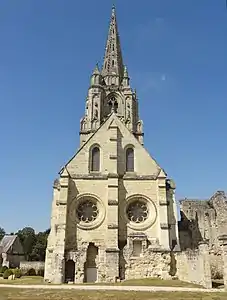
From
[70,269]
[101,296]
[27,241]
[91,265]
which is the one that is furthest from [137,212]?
[27,241]

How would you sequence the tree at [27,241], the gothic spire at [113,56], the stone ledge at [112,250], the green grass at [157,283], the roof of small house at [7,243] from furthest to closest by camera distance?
1. the tree at [27,241]
2. the gothic spire at [113,56]
3. the roof of small house at [7,243]
4. the stone ledge at [112,250]
5. the green grass at [157,283]

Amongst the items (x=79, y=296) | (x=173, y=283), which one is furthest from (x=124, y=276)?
(x=79, y=296)

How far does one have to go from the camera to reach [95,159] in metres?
30.5

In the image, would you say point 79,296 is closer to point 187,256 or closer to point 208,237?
point 187,256

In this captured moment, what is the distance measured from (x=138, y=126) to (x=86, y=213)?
22.0 m

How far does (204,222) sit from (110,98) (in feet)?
83.5

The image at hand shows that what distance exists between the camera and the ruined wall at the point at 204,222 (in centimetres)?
3209

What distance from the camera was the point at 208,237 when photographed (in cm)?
3234

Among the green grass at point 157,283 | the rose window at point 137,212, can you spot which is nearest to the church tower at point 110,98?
the rose window at point 137,212

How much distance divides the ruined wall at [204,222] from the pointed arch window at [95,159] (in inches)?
489

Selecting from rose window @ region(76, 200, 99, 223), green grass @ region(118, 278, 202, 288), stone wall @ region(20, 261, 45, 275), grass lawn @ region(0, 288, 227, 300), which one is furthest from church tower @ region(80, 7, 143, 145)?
grass lawn @ region(0, 288, 227, 300)

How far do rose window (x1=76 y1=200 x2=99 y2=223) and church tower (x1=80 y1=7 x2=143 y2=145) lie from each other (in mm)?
16956

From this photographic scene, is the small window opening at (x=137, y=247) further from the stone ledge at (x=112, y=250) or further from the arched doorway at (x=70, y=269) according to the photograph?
the arched doorway at (x=70, y=269)

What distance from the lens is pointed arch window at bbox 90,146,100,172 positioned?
3016 cm
